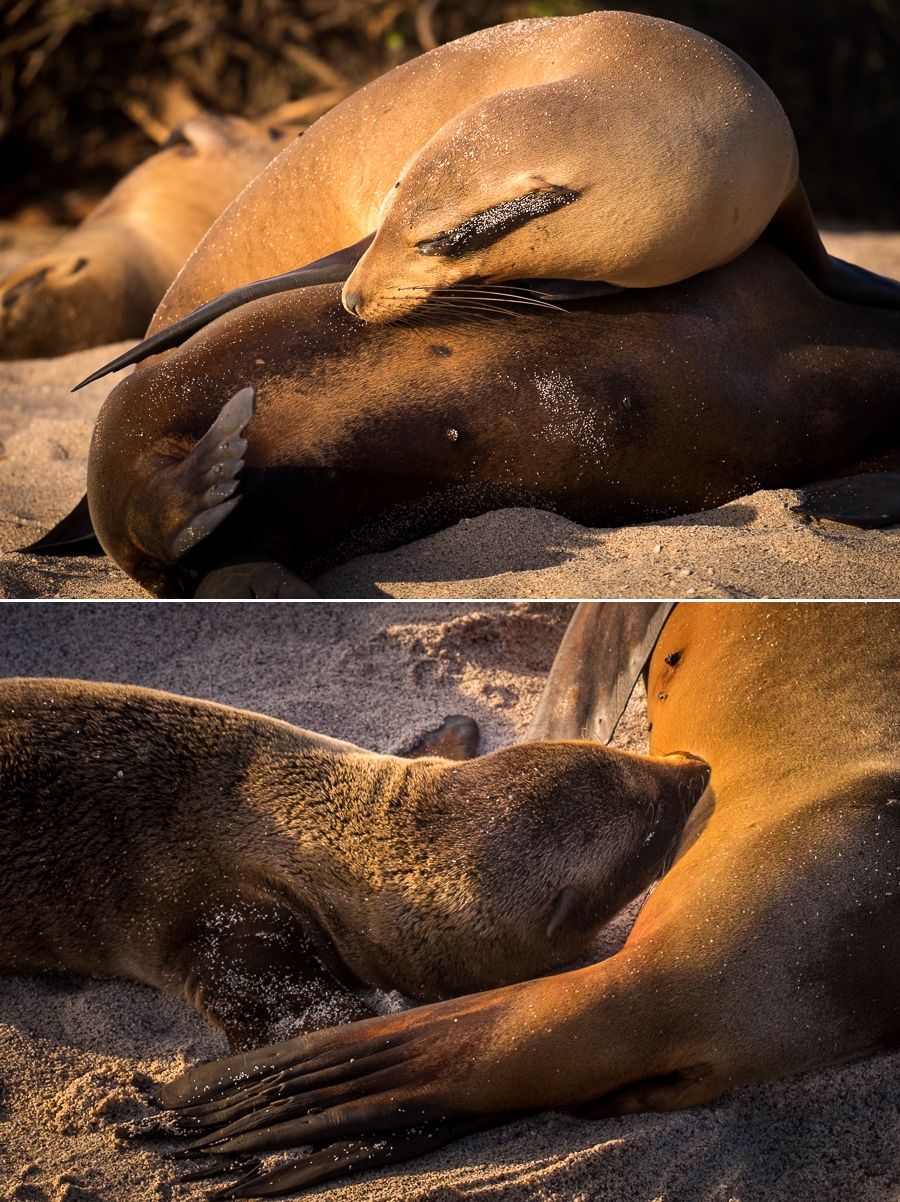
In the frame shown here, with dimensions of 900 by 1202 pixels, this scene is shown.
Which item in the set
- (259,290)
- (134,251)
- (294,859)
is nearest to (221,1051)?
(294,859)

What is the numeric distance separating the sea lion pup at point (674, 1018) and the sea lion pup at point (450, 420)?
0.88m

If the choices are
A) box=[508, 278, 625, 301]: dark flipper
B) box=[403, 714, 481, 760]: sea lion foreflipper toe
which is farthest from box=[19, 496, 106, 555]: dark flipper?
box=[508, 278, 625, 301]: dark flipper

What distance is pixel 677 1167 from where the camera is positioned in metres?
2.14

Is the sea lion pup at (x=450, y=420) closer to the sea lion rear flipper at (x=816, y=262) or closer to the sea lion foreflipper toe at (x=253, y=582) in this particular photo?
the sea lion foreflipper toe at (x=253, y=582)

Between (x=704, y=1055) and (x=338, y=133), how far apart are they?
2.51 metres

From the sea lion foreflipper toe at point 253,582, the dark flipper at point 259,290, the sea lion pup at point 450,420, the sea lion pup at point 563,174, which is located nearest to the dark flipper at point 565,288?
the sea lion pup at point 563,174

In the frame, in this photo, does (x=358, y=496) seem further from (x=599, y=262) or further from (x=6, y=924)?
(x=6, y=924)

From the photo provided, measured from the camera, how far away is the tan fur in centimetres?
269

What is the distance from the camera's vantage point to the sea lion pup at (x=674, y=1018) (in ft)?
7.18

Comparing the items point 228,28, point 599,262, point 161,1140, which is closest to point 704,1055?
point 161,1140

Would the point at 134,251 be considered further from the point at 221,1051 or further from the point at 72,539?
the point at 221,1051

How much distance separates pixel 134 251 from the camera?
6488mm

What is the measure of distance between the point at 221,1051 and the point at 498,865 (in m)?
0.66

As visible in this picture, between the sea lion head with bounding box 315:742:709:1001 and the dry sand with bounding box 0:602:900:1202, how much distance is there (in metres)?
0.24
